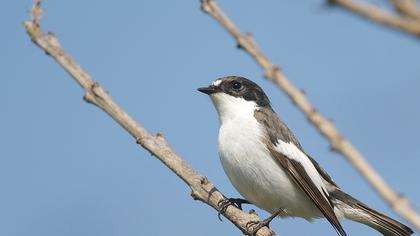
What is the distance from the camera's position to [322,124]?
1005mm

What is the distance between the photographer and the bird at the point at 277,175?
237 inches

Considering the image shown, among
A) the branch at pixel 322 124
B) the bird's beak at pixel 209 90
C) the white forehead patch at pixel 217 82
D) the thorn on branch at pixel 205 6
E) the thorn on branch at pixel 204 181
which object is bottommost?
the branch at pixel 322 124

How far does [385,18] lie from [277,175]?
531 centimetres

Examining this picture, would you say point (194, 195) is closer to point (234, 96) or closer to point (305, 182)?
point (305, 182)

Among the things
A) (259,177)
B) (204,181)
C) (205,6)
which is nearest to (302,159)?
(259,177)

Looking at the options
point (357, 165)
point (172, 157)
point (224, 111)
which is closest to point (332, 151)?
point (357, 165)

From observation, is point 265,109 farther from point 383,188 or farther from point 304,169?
point 383,188

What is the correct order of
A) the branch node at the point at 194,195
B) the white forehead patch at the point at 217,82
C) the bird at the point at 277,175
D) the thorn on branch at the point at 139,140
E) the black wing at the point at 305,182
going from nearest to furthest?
the thorn on branch at the point at 139,140
the branch node at the point at 194,195
the black wing at the point at 305,182
the bird at the point at 277,175
the white forehead patch at the point at 217,82

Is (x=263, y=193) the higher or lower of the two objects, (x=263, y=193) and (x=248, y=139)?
the lower

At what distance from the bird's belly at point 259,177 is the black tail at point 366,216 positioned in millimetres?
359

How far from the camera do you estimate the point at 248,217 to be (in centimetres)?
471

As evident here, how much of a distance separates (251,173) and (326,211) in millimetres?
852

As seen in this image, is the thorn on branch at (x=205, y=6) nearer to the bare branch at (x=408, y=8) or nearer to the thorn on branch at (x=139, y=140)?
the bare branch at (x=408, y=8)

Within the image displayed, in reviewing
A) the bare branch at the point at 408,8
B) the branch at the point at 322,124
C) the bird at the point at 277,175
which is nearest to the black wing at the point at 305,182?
the bird at the point at 277,175
